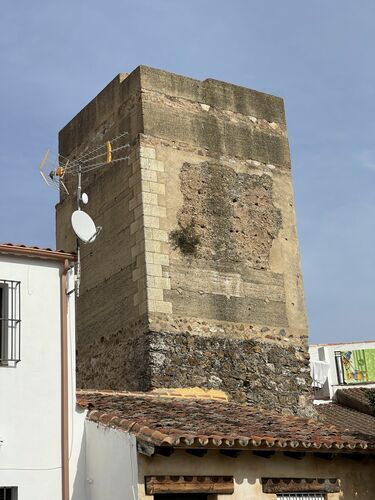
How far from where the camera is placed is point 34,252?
39.8 ft

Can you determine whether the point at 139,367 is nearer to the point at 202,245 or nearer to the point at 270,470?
the point at 202,245

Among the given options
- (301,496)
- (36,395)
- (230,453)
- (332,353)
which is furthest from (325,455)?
(332,353)

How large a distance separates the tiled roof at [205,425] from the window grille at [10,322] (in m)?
1.23

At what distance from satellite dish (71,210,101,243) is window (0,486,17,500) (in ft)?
12.6

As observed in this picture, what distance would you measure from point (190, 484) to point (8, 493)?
230 cm

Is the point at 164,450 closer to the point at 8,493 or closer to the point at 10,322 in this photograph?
the point at 8,493

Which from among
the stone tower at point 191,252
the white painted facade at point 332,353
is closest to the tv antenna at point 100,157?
the stone tower at point 191,252

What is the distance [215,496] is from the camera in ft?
37.2

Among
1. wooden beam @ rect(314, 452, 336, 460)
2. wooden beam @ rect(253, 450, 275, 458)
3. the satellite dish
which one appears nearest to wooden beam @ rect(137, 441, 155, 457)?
wooden beam @ rect(253, 450, 275, 458)

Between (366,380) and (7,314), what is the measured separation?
25.1 meters

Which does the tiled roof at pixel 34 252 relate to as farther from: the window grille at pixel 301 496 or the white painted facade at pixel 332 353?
the white painted facade at pixel 332 353

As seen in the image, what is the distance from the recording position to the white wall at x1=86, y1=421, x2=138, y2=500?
35.6 feet

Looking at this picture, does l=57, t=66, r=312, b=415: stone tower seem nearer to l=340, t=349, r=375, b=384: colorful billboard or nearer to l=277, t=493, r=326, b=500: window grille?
l=277, t=493, r=326, b=500: window grille

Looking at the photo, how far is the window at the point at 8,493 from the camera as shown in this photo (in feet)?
36.0
